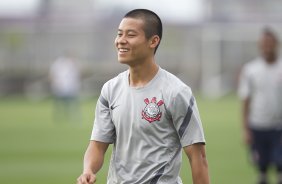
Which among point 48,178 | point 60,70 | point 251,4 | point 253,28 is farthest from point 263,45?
point 251,4

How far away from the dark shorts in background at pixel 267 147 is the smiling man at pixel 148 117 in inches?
264

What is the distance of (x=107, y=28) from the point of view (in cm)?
6769

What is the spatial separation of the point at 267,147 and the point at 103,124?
7009 millimetres

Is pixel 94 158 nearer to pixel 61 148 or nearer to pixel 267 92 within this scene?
pixel 267 92

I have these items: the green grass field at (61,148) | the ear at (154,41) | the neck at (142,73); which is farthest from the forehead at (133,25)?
the green grass field at (61,148)

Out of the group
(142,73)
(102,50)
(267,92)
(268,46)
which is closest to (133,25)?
(142,73)

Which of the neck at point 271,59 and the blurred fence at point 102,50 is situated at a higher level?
the neck at point 271,59

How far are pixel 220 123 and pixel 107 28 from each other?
3579cm

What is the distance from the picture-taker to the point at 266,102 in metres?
13.7

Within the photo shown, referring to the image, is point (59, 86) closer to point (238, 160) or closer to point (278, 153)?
point (238, 160)

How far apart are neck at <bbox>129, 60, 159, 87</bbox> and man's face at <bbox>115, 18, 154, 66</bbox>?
0.19 ft

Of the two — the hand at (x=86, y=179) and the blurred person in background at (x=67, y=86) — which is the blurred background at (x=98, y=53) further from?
the hand at (x=86, y=179)

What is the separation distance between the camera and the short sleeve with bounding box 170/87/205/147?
7.02 meters

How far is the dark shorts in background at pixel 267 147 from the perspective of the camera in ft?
45.2
